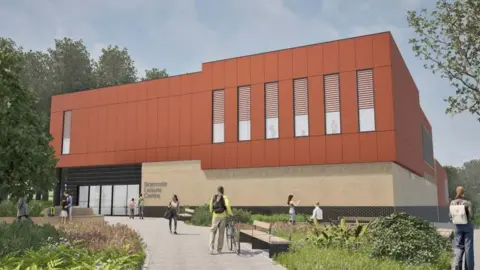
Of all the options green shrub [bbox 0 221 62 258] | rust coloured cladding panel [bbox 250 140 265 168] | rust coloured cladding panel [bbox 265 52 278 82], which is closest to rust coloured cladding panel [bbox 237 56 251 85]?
rust coloured cladding panel [bbox 265 52 278 82]

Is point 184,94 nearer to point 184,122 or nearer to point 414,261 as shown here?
point 184,122

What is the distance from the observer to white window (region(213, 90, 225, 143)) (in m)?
33.9

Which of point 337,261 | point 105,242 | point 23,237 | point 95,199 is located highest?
point 95,199

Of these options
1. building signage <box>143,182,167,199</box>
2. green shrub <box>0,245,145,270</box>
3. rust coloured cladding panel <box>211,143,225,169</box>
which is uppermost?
rust coloured cladding panel <box>211,143,225,169</box>

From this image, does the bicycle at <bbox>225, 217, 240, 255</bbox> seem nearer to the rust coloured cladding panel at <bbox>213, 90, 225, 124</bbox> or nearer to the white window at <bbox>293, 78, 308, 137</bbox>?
the white window at <bbox>293, 78, 308, 137</bbox>

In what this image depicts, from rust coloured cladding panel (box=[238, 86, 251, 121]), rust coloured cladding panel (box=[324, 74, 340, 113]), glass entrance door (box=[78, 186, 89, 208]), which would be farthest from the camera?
glass entrance door (box=[78, 186, 89, 208])

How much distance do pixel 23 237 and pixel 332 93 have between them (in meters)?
23.0

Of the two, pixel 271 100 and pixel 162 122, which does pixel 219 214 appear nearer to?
pixel 271 100

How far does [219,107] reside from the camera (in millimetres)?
34281

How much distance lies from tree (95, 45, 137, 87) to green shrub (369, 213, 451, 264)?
60.2 m

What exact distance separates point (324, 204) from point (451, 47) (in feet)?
44.3

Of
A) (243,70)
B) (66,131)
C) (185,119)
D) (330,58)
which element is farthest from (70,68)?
(330,58)

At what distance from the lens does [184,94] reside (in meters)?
36.1

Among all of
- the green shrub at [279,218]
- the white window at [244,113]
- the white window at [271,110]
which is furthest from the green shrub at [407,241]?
the white window at [244,113]
